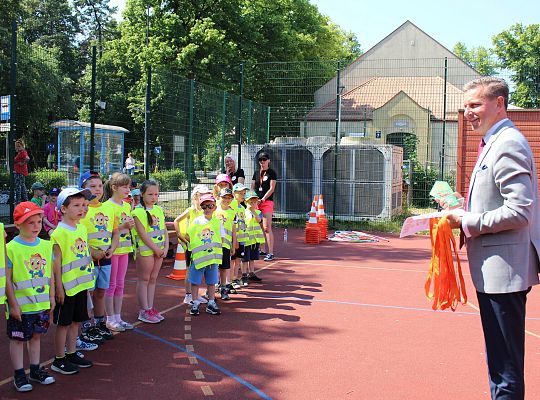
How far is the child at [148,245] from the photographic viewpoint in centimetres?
640

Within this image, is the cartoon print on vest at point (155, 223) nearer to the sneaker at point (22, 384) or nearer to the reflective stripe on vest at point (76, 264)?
the reflective stripe on vest at point (76, 264)

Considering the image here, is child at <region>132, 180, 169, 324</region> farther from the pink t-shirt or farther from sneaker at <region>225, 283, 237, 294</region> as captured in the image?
the pink t-shirt

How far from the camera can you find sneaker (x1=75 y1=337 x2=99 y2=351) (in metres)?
5.48

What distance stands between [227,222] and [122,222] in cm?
192

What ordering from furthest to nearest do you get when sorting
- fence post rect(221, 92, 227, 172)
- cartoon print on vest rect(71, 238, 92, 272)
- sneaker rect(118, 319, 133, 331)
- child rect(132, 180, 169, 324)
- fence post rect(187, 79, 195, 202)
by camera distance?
1. fence post rect(221, 92, 227, 172)
2. fence post rect(187, 79, 195, 202)
3. child rect(132, 180, 169, 324)
4. sneaker rect(118, 319, 133, 331)
5. cartoon print on vest rect(71, 238, 92, 272)

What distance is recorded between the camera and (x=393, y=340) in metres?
Answer: 6.01

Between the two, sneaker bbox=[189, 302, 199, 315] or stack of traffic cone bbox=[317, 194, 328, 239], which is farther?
stack of traffic cone bbox=[317, 194, 328, 239]

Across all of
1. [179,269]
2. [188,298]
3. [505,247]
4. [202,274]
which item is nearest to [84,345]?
[202,274]

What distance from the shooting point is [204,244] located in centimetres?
687

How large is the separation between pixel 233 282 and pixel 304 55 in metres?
32.8

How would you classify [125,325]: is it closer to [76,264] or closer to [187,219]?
[76,264]

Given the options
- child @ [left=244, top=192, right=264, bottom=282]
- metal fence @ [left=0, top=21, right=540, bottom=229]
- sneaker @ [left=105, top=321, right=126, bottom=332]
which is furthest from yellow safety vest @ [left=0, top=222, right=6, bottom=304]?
metal fence @ [left=0, top=21, right=540, bottom=229]

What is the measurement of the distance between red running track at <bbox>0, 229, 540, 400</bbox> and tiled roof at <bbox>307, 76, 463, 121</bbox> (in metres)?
9.64

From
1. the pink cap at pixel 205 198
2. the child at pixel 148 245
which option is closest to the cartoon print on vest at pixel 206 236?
the pink cap at pixel 205 198
